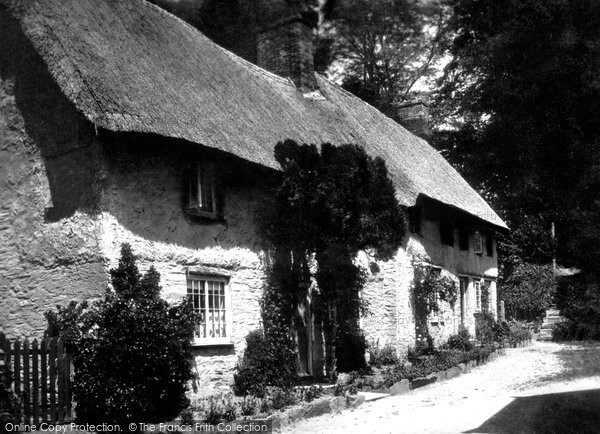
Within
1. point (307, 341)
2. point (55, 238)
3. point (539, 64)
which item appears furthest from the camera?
point (539, 64)

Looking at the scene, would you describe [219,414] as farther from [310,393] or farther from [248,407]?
[310,393]

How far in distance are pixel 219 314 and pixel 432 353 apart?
313 inches

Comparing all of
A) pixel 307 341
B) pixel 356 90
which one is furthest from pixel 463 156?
pixel 307 341

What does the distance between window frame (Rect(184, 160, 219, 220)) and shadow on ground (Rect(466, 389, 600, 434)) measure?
6480 millimetres

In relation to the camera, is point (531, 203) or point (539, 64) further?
point (531, 203)

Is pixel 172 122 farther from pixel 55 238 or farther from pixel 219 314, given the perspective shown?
pixel 219 314

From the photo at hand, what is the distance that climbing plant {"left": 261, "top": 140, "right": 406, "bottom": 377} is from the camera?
14898 millimetres

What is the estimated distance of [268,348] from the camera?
1513 centimetres

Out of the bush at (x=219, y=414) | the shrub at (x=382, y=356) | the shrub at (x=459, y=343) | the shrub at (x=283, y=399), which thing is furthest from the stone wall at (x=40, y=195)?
the shrub at (x=459, y=343)

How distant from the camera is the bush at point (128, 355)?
11.1m

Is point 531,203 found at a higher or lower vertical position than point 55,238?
higher

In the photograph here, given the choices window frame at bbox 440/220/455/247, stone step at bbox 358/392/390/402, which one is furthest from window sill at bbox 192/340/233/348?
window frame at bbox 440/220/455/247

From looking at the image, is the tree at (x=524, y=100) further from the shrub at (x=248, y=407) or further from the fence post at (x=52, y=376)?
the fence post at (x=52, y=376)

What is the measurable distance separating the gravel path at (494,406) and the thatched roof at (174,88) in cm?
524
